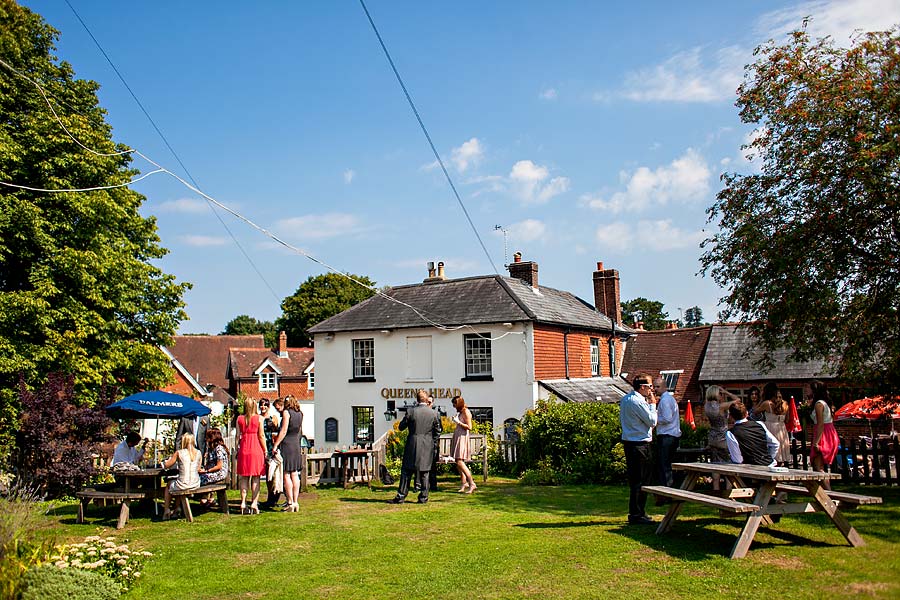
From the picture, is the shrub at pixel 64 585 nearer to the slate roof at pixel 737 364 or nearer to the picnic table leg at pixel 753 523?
the picnic table leg at pixel 753 523

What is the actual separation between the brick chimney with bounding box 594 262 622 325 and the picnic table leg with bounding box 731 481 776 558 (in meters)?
27.0

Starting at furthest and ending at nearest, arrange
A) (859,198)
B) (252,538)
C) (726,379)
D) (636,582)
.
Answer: (726,379) → (859,198) → (252,538) → (636,582)

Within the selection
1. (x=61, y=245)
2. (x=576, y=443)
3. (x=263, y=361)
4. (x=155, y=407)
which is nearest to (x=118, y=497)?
(x=155, y=407)

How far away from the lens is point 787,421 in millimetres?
12953

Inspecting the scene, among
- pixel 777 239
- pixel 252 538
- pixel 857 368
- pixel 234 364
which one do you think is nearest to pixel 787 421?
pixel 857 368

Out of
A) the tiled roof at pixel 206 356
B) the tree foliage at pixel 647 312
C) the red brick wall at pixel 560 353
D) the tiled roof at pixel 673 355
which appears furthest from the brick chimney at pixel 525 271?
the tree foliage at pixel 647 312

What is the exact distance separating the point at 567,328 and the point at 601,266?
6.79 m

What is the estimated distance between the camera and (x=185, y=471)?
10.3 meters

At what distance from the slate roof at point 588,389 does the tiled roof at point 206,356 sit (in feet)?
101

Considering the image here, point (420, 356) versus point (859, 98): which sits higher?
point (859, 98)

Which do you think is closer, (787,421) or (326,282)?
(787,421)

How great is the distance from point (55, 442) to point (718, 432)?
1233cm

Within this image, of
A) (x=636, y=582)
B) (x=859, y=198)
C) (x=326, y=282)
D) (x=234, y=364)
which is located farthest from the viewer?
(x=326, y=282)

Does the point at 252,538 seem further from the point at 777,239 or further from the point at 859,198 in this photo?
the point at 859,198
